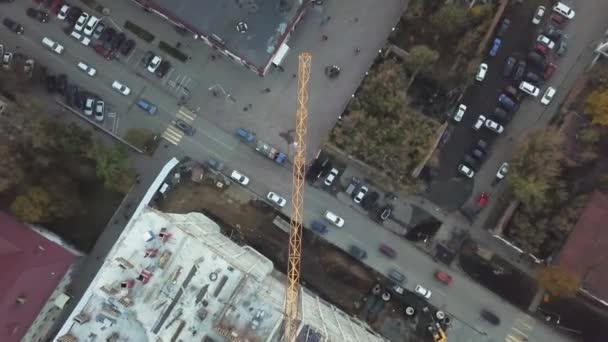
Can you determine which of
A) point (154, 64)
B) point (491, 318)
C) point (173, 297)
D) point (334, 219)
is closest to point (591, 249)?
point (491, 318)

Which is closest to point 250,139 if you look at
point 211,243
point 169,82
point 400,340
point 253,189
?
point 253,189

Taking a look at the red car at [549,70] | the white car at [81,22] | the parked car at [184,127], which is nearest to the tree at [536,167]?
the red car at [549,70]

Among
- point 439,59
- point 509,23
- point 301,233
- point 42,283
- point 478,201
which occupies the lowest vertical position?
point 42,283

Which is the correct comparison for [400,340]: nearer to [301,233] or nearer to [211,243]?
[301,233]

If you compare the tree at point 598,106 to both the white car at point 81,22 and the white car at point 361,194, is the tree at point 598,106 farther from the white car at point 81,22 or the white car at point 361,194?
the white car at point 81,22

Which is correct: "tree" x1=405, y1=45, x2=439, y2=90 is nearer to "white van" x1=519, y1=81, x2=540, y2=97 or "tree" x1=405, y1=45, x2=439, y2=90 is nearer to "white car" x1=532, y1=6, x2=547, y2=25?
"white van" x1=519, y1=81, x2=540, y2=97

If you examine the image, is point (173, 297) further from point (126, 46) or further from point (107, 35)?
point (107, 35)
